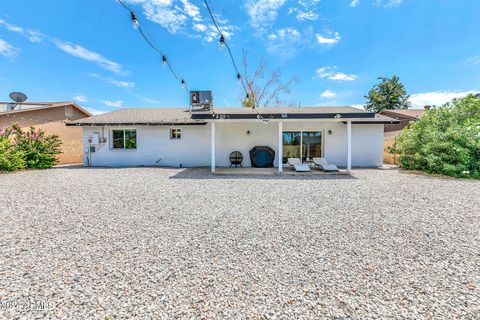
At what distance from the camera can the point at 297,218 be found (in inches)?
162

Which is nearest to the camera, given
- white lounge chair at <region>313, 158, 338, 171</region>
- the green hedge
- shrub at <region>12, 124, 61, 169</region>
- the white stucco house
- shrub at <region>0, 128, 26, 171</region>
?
shrub at <region>0, 128, 26, 171</region>

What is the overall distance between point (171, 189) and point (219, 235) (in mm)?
3689

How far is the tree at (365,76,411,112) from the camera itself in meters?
31.9

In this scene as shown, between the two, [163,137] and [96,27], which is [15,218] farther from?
[96,27]

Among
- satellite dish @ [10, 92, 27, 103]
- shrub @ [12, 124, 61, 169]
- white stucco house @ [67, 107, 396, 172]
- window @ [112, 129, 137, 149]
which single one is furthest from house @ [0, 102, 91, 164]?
window @ [112, 129, 137, 149]

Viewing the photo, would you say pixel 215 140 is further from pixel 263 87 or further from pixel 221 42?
pixel 263 87

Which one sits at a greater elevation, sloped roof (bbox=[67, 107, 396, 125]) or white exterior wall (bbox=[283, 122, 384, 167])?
sloped roof (bbox=[67, 107, 396, 125])

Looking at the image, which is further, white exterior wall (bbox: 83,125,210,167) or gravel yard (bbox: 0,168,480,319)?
white exterior wall (bbox: 83,125,210,167)

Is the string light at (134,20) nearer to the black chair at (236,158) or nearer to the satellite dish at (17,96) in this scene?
the black chair at (236,158)

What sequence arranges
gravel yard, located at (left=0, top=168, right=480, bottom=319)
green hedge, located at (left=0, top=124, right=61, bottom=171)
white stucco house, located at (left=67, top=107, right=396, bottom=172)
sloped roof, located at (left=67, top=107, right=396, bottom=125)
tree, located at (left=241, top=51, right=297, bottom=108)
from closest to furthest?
gravel yard, located at (left=0, top=168, right=480, bottom=319) → sloped roof, located at (left=67, top=107, right=396, bottom=125) → green hedge, located at (left=0, top=124, right=61, bottom=171) → white stucco house, located at (left=67, top=107, right=396, bottom=172) → tree, located at (left=241, top=51, right=297, bottom=108)

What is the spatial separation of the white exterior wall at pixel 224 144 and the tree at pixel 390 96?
24148 millimetres

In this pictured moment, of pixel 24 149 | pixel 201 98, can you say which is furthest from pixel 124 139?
pixel 201 98

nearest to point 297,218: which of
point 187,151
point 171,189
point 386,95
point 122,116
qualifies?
point 171,189

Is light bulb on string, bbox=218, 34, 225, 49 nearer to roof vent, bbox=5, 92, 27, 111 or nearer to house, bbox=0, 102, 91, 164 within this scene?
house, bbox=0, 102, 91, 164
